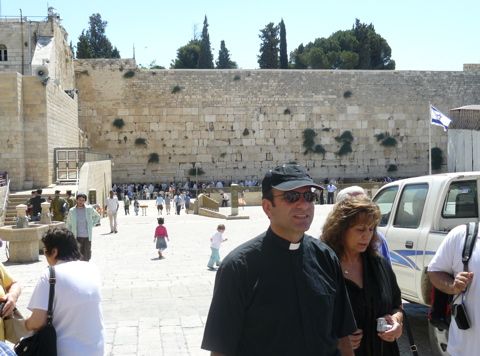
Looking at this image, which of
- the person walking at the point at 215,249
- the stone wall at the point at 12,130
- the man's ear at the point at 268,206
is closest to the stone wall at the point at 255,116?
the stone wall at the point at 12,130

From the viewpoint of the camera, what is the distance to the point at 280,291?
81.2 inches

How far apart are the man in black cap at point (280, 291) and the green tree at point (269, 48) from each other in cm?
4377

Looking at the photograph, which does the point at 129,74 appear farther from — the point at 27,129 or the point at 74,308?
the point at 74,308

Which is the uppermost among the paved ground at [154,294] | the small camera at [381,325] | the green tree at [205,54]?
the green tree at [205,54]

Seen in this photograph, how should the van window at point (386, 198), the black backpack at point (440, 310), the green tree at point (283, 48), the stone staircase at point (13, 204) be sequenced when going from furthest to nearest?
the green tree at point (283, 48) → the stone staircase at point (13, 204) → the van window at point (386, 198) → the black backpack at point (440, 310)

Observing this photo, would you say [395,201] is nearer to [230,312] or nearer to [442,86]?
[230,312]

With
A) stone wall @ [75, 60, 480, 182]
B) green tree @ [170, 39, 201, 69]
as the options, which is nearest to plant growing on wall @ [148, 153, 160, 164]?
stone wall @ [75, 60, 480, 182]

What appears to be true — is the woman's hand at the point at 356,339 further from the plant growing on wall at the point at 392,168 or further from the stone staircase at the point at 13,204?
the plant growing on wall at the point at 392,168

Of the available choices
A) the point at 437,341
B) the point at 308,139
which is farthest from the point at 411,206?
the point at 308,139

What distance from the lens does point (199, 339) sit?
480cm

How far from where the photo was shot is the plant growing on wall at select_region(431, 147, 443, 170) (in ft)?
101

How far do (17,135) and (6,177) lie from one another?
4.21 ft

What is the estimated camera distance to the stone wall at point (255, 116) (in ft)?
93.7

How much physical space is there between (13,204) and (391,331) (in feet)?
45.3
